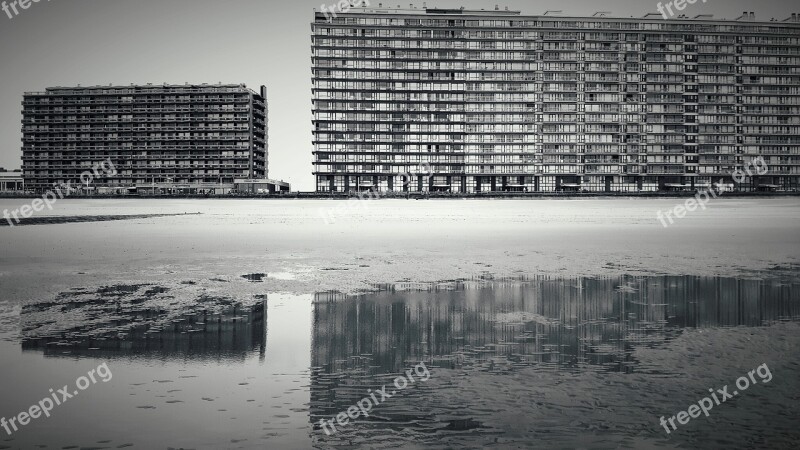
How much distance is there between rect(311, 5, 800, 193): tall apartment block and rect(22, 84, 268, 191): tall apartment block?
45879mm

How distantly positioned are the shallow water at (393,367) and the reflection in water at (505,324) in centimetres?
4

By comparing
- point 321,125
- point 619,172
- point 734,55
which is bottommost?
point 619,172

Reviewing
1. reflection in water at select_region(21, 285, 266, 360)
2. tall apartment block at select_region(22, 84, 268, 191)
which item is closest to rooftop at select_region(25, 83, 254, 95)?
tall apartment block at select_region(22, 84, 268, 191)

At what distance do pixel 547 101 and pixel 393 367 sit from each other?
16756cm

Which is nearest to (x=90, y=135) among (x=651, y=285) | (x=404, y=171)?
(x=404, y=171)

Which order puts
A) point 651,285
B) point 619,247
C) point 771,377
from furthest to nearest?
point 619,247, point 651,285, point 771,377

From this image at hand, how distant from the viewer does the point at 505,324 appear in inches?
422

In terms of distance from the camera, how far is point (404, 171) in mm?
166125

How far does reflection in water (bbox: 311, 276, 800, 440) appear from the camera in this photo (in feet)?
25.3

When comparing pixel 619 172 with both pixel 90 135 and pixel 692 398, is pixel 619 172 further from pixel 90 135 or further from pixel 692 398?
pixel 692 398

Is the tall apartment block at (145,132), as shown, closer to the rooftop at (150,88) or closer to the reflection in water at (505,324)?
the rooftop at (150,88)

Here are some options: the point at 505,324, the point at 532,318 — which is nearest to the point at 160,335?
the point at 505,324

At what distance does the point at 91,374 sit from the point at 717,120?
187 metres

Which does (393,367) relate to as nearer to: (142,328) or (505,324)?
(505,324)
